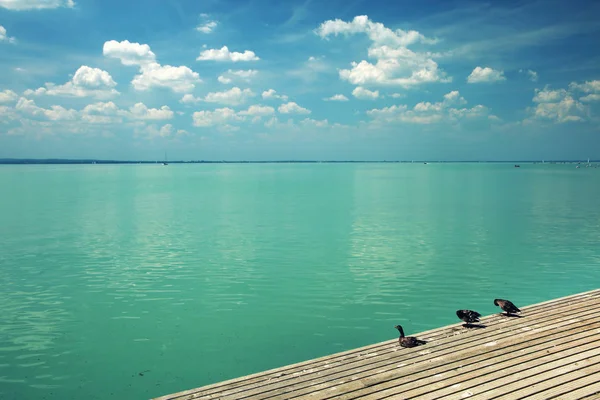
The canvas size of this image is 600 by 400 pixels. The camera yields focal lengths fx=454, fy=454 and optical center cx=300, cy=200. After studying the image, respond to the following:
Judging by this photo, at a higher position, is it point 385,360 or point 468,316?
point 468,316

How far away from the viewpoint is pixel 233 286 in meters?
24.5

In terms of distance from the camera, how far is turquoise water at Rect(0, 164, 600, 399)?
51.0ft

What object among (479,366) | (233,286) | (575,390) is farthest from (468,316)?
(233,286)

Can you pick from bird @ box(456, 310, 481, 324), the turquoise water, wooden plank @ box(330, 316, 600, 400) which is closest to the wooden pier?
wooden plank @ box(330, 316, 600, 400)

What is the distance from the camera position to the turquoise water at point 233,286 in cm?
1554

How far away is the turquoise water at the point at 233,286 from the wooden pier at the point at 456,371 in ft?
13.6

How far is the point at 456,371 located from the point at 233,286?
15.6 meters

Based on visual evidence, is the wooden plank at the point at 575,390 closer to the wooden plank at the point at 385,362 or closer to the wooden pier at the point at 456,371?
the wooden pier at the point at 456,371

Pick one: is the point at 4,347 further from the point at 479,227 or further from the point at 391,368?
the point at 479,227

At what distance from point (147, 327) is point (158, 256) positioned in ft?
44.7

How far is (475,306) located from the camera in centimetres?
2066

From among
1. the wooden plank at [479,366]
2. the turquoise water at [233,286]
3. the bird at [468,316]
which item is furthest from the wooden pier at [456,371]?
the turquoise water at [233,286]

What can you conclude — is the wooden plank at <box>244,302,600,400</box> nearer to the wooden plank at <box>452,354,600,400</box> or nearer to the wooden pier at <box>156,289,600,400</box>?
the wooden pier at <box>156,289,600,400</box>

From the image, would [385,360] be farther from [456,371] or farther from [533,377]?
[533,377]
